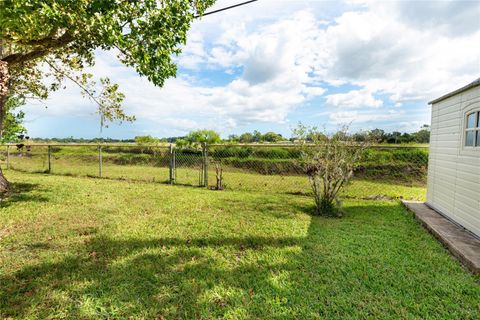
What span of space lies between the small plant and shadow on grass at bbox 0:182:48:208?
6.41m

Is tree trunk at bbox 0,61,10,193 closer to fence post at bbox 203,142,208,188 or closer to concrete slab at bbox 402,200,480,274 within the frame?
fence post at bbox 203,142,208,188

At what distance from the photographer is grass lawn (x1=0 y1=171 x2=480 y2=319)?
7.25 ft

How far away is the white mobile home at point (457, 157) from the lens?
3947 millimetres

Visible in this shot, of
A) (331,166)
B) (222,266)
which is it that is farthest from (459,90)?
(222,266)

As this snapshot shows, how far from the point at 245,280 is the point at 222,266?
40cm

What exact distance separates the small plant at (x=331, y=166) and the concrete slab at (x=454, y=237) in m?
1.57

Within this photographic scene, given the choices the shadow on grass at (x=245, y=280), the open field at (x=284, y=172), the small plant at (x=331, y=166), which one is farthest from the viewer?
the open field at (x=284, y=172)

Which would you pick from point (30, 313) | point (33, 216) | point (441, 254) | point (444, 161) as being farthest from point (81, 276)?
point (444, 161)

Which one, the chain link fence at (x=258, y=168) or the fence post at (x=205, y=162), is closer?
the fence post at (x=205, y=162)

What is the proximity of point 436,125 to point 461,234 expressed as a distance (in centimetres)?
276

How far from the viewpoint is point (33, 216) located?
185 inches

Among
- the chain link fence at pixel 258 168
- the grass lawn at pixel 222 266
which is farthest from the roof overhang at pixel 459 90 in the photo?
the grass lawn at pixel 222 266

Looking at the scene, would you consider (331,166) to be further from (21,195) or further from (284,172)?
(21,195)

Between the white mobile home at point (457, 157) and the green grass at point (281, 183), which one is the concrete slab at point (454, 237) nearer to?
the white mobile home at point (457, 157)
